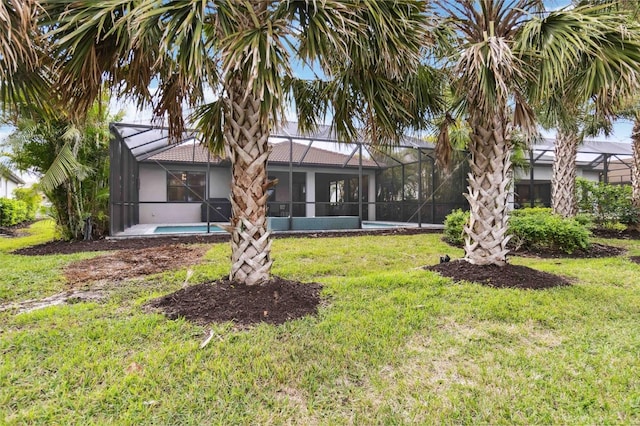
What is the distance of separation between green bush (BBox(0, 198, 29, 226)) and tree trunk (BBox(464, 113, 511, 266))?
18.9 m

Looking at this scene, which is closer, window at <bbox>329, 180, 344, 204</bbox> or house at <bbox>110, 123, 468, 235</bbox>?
house at <bbox>110, 123, 468, 235</bbox>

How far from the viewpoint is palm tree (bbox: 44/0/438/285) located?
303cm

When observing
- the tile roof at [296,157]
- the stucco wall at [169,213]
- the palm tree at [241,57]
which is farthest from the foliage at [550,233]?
the stucco wall at [169,213]

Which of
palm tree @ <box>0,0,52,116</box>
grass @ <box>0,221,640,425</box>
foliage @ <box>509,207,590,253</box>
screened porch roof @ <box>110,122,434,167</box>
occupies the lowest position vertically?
grass @ <box>0,221,640,425</box>

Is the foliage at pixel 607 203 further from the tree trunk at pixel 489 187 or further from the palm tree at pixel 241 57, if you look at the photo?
the palm tree at pixel 241 57

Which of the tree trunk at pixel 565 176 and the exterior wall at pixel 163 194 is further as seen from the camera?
the exterior wall at pixel 163 194

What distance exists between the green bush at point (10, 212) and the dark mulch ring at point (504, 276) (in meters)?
18.6

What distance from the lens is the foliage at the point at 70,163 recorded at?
809cm

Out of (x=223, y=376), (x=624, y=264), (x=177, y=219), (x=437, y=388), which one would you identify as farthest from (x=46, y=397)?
(x=177, y=219)

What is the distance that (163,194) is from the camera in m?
17.0

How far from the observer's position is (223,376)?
8.07 feet

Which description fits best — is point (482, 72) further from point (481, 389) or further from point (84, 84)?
point (84, 84)

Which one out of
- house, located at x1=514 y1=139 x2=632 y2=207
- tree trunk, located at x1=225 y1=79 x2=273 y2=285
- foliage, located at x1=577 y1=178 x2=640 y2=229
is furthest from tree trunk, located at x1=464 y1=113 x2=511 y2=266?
house, located at x1=514 y1=139 x2=632 y2=207

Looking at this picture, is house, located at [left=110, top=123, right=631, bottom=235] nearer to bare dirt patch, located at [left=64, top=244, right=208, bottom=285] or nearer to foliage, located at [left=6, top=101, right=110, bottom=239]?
foliage, located at [left=6, top=101, right=110, bottom=239]
